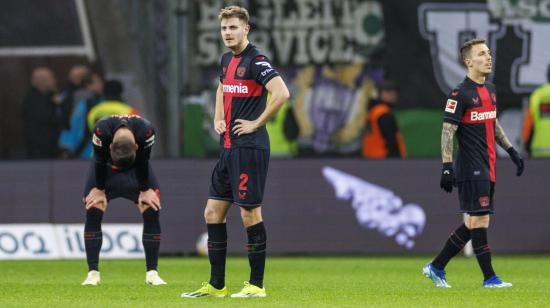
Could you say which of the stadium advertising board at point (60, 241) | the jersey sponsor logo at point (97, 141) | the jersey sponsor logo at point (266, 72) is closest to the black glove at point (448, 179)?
the jersey sponsor logo at point (266, 72)

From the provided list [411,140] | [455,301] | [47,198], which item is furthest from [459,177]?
[411,140]

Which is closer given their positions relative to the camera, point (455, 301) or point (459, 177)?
point (455, 301)

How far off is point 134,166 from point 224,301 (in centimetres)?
220

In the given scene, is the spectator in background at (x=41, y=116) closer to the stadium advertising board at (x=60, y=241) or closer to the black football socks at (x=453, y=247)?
the stadium advertising board at (x=60, y=241)

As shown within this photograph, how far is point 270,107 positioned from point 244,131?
1.03ft

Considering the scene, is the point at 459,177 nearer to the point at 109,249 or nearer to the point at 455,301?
the point at 455,301

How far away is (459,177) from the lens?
1310cm

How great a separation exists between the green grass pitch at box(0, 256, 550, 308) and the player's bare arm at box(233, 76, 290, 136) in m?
1.30

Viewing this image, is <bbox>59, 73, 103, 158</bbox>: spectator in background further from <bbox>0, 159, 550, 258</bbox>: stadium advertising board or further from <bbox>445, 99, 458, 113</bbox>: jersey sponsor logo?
<bbox>445, 99, 458, 113</bbox>: jersey sponsor logo

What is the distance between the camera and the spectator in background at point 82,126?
65.8ft

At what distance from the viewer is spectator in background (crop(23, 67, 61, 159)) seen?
21.1 metres

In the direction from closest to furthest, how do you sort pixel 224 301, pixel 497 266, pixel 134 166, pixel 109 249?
pixel 224 301 → pixel 134 166 → pixel 497 266 → pixel 109 249

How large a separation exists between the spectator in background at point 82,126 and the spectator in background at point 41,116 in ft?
0.90

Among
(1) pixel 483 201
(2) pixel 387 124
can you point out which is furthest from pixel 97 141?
(2) pixel 387 124
